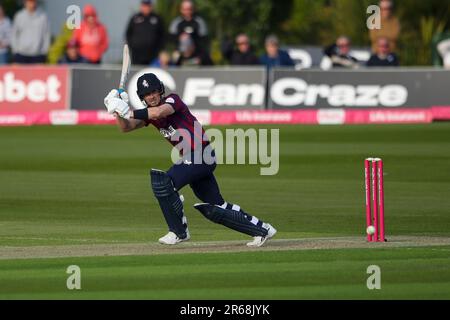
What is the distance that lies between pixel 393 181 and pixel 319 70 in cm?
818

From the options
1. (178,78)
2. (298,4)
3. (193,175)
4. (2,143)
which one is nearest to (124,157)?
(2,143)

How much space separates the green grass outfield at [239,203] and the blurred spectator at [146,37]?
2143 millimetres

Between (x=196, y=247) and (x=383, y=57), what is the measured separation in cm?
1593

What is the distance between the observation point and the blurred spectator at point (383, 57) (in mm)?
28266

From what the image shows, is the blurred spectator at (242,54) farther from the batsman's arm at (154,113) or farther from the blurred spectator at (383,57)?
the batsman's arm at (154,113)

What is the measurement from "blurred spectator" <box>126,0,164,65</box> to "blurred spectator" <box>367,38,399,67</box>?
15.3 feet

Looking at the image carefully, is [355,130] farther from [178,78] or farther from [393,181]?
[393,181]

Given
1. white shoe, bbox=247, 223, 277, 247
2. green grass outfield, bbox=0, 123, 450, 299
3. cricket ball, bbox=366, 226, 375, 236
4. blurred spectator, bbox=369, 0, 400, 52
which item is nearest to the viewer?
green grass outfield, bbox=0, 123, 450, 299

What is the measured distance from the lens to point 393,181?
19516 mm

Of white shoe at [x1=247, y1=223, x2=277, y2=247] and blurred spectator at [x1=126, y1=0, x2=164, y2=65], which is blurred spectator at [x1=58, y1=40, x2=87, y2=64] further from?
white shoe at [x1=247, y1=223, x2=277, y2=247]

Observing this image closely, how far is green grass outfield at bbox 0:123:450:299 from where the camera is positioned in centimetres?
1087

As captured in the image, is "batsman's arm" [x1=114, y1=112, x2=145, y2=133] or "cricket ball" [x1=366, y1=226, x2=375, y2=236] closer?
"batsman's arm" [x1=114, y1=112, x2=145, y2=133]

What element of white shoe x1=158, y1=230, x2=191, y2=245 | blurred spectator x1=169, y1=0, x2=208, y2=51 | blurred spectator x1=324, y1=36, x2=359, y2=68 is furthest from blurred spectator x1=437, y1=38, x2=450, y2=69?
white shoe x1=158, y1=230, x2=191, y2=245

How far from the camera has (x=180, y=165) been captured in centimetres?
1291
